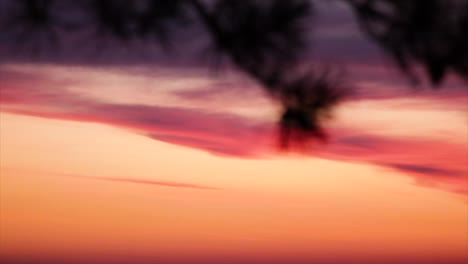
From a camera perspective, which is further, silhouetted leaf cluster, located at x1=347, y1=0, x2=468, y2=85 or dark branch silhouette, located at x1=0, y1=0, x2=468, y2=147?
dark branch silhouette, located at x1=0, y1=0, x2=468, y2=147

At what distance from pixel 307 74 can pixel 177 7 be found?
54 centimetres

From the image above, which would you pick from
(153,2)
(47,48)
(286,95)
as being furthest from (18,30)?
(286,95)

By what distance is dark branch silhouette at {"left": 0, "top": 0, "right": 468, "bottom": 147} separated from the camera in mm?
4910

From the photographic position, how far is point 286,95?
16.6 feet

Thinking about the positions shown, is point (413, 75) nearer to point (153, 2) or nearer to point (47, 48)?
point (153, 2)

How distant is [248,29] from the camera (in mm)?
4980

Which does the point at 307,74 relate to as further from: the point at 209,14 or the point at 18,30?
Result: the point at 18,30

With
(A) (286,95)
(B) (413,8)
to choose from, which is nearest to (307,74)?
(A) (286,95)

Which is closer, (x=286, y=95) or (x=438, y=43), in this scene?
(x=438, y=43)

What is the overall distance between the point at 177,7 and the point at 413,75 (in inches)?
36.2

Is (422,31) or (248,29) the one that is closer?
(422,31)

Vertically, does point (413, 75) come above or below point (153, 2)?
below

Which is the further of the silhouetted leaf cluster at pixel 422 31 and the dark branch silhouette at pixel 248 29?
the dark branch silhouette at pixel 248 29

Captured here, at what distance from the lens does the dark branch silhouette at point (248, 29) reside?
491cm
